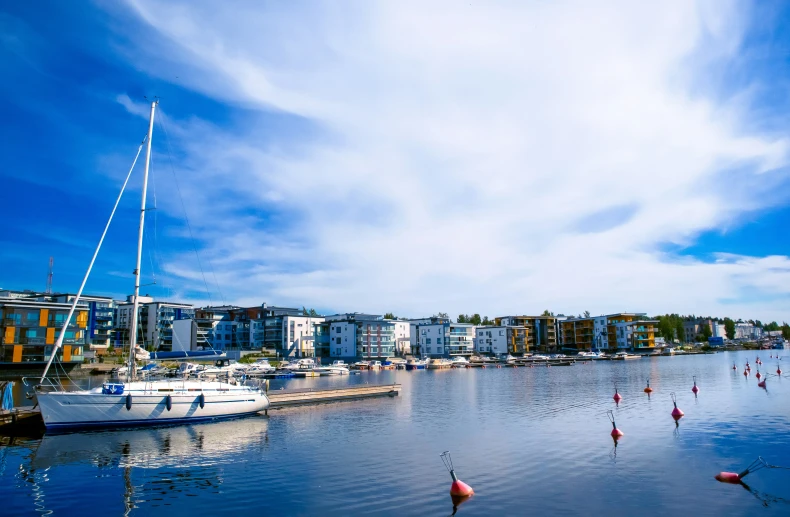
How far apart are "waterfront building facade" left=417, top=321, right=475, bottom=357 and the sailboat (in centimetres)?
13852

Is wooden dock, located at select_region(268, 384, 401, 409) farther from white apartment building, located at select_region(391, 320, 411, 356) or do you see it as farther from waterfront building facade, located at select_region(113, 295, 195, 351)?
waterfront building facade, located at select_region(113, 295, 195, 351)

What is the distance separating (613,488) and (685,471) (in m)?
5.76

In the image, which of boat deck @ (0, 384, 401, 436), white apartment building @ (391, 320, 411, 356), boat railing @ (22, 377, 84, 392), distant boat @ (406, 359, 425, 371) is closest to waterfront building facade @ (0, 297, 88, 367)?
boat railing @ (22, 377, 84, 392)

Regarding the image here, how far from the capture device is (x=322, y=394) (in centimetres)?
6091

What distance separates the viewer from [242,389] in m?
48.2

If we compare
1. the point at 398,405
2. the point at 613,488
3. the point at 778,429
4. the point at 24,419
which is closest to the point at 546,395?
the point at 398,405

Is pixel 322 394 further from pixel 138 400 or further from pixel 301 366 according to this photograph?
pixel 301 366

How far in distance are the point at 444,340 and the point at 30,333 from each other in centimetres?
12198

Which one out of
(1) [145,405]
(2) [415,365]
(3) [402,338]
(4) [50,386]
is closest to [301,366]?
(2) [415,365]

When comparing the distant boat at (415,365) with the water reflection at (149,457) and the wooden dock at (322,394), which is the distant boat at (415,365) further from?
the water reflection at (149,457)

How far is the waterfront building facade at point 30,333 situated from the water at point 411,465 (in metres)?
67.1

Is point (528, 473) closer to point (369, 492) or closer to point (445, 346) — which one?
point (369, 492)

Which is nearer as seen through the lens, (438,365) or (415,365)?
(415,365)

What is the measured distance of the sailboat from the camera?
128 ft
